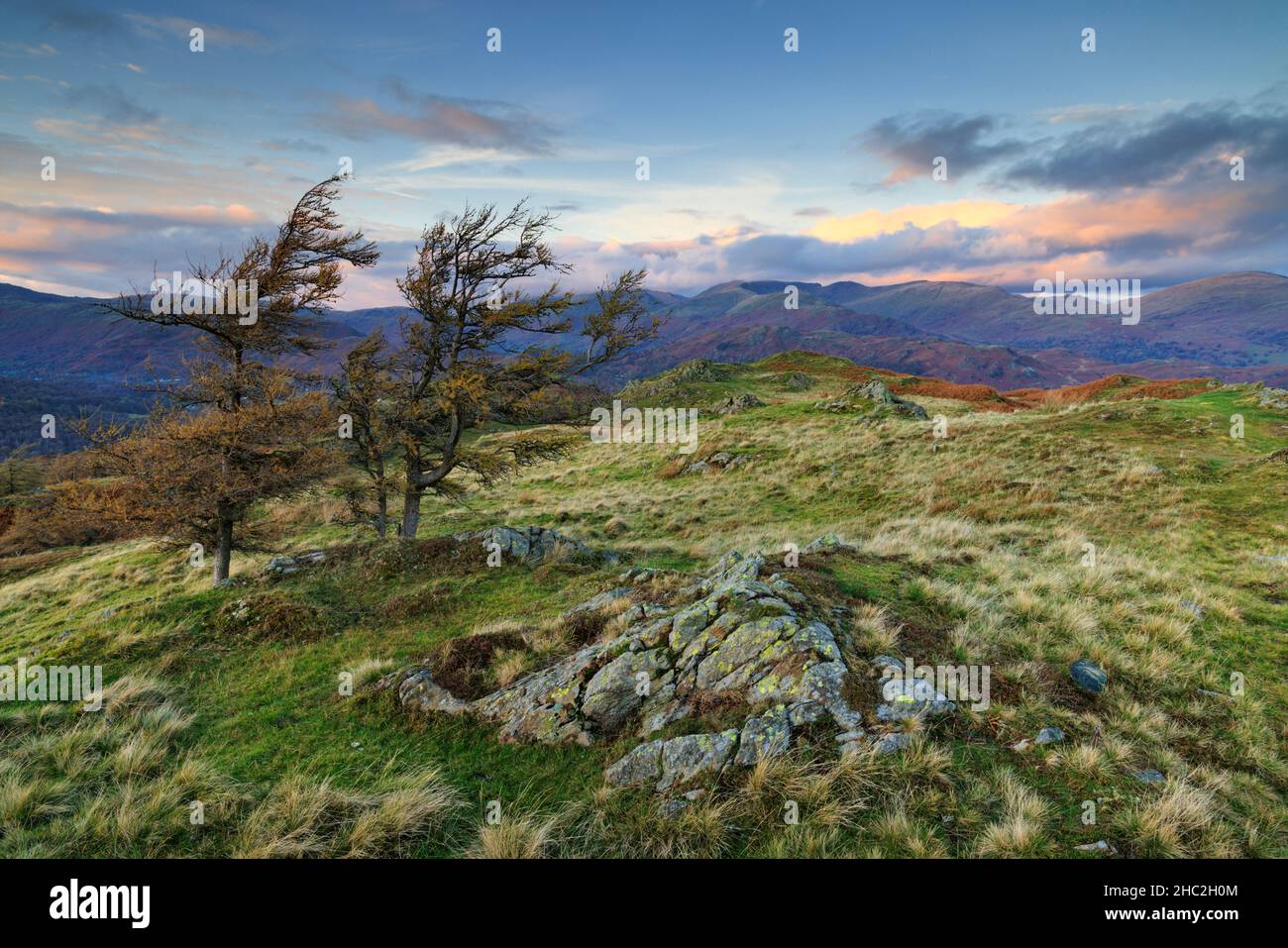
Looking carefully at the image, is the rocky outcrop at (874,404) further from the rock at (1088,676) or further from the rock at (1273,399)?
the rock at (1088,676)

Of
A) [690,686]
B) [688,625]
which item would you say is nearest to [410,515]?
[688,625]

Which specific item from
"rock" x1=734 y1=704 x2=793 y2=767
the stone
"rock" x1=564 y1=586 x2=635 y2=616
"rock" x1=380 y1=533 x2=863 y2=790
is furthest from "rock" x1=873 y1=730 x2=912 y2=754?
"rock" x1=564 y1=586 x2=635 y2=616

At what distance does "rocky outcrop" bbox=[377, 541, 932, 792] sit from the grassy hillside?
0.33 metres

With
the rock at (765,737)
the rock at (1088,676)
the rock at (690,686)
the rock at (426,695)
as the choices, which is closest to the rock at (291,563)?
the rock at (690,686)

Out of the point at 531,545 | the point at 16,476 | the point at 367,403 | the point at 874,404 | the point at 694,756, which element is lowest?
the point at 694,756

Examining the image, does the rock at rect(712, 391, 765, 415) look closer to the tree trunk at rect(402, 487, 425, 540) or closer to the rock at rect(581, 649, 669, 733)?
the tree trunk at rect(402, 487, 425, 540)

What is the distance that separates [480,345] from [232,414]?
7042mm

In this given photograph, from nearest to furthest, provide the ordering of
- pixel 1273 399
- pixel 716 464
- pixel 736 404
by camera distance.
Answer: pixel 1273 399
pixel 716 464
pixel 736 404

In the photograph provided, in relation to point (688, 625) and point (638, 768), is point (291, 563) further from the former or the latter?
point (638, 768)

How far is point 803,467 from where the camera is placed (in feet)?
97.1

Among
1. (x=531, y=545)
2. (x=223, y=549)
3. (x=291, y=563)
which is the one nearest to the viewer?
(x=223, y=549)

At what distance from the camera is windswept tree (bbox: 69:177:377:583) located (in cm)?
1373

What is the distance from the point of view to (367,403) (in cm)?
1673
